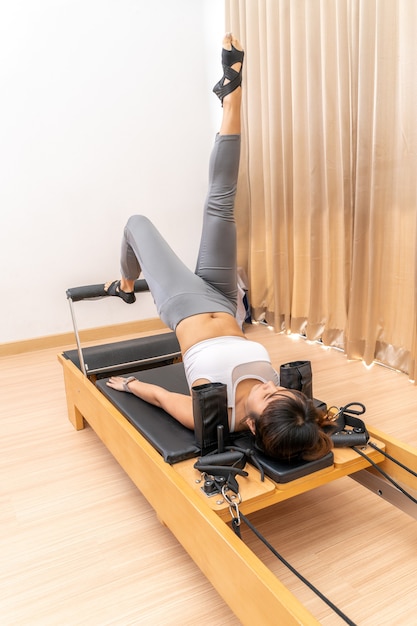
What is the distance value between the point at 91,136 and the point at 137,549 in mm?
2841

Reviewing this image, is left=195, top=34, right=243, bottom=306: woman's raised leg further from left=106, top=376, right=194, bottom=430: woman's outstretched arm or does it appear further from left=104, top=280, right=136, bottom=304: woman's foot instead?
left=106, top=376, right=194, bottom=430: woman's outstretched arm

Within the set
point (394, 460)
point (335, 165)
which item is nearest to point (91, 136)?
point (335, 165)

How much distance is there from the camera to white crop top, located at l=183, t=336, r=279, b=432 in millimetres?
1656

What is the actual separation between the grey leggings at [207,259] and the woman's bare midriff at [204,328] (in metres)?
0.03

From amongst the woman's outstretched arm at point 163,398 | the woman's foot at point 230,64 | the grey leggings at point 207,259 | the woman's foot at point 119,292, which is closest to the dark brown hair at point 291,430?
the woman's outstretched arm at point 163,398

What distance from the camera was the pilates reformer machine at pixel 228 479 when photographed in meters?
1.05

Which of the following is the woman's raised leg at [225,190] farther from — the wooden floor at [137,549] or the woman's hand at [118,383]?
the wooden floor at [137,549]

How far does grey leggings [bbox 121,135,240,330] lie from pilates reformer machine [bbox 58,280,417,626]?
0.40 metres

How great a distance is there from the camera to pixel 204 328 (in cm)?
185

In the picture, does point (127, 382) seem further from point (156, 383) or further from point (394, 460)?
point (394, 460)

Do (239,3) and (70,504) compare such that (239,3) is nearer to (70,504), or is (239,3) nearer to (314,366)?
(314,366)

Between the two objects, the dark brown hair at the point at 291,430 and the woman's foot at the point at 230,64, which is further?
the woman's foot at the point at 230,64

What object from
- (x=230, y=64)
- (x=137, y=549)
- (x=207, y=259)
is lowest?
(x=137, y=549)

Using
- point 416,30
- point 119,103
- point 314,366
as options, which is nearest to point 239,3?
point 119,103
